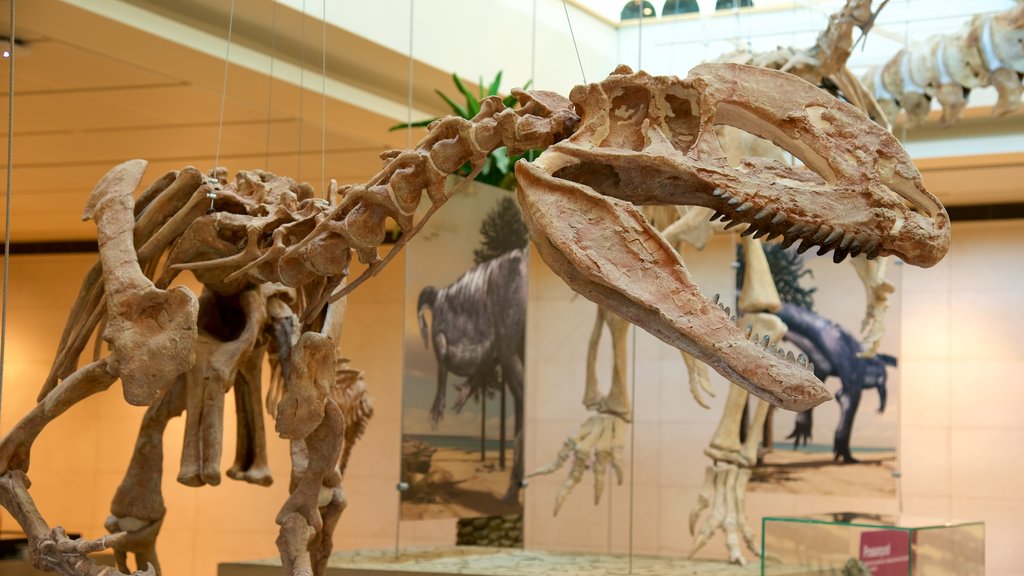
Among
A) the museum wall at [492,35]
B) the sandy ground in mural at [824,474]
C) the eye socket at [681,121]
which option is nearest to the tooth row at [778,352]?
the eye socket at [681,121]

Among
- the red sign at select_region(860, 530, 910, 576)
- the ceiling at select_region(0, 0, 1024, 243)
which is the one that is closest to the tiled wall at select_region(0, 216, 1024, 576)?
the ceiling at select_region(0, 0, 1024, 243)

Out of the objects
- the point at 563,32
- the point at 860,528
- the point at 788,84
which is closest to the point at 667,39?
the point at 563,32

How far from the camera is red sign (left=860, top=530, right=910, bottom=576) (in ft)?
17.6

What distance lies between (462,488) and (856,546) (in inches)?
112

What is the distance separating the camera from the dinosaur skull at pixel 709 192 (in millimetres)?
3102

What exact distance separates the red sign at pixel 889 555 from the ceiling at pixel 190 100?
11.0 ft

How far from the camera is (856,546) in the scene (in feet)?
17.8

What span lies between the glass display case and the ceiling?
3.05 meters

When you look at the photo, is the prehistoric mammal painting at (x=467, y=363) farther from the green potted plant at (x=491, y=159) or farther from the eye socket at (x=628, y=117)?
the eye socket at (x=628, y=117)

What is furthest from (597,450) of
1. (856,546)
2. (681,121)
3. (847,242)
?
(847,242)

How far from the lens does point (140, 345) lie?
4.10 meters

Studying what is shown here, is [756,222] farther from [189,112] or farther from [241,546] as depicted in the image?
[241,546]

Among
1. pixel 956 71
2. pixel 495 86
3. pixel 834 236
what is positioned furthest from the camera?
pixel 495 86

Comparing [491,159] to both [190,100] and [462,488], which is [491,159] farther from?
[462,488]
